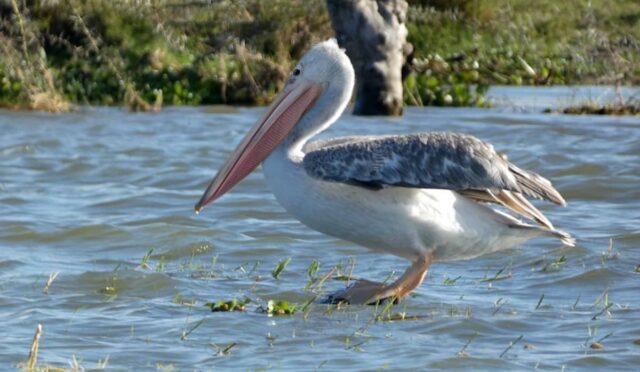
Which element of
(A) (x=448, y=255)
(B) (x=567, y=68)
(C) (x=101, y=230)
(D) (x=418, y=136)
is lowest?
(B) (x=567, y=68)

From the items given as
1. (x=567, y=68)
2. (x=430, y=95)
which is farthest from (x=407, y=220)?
(x=567, y=68)

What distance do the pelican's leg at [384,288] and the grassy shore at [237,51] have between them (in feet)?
29.6

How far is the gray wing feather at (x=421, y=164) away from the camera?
5512mm

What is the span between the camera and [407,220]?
18.3 feet

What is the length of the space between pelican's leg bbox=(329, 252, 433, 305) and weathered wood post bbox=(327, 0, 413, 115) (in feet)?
27.2

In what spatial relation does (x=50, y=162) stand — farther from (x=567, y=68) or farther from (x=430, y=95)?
(x=567, y=68)

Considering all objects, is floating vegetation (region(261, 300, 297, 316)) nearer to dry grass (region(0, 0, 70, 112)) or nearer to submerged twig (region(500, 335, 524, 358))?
submerged twig (region(500, 335, 524, 358))

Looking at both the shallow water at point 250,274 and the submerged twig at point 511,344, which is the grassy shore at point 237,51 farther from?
the submerged twig at point 511,344

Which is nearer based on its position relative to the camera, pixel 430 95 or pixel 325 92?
pixel 325 92

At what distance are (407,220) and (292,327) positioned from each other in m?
0.68

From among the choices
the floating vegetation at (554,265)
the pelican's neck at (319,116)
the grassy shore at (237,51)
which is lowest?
the grassy shore at (237,51)

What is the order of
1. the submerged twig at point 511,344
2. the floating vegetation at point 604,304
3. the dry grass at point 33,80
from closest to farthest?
the submerged twig at point 511,344, the floating vegetation at point 604,304, the dry grass at point 33,80

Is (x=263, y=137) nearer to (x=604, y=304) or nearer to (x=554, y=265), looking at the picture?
(x=604, y=304)

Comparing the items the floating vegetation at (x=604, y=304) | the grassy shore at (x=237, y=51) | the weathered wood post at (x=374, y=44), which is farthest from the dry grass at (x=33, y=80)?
the floating vegetation at (x=604, y=304)
